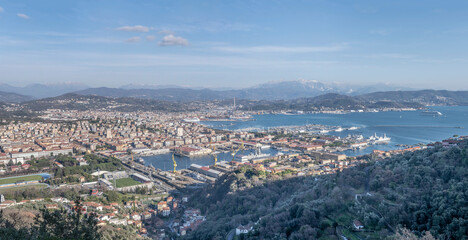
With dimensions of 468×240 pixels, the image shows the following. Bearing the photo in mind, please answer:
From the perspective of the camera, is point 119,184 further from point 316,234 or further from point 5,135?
point 5,135

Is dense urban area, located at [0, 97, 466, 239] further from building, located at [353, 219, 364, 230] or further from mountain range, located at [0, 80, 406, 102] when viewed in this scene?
mountain range, located at [0, 80, 406, 102]

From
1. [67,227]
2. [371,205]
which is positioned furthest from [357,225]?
[67,227]

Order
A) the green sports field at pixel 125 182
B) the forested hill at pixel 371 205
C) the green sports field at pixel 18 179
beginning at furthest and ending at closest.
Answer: the green sports field at pixel 18 179, the green sports field at pixel 125 182, the forested hill at pixel 371 205

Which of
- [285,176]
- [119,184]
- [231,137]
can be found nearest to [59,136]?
[231,137]

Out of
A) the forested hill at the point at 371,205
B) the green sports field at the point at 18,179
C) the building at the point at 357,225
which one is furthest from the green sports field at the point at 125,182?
the building at the point at 357,225

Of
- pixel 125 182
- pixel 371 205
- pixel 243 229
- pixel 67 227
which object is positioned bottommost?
pixel 125 182

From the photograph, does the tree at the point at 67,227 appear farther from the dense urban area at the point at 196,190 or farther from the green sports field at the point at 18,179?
the green sports field at the point at 18,179

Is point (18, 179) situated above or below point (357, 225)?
below

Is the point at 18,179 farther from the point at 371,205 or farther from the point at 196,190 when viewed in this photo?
the point at 371,205
